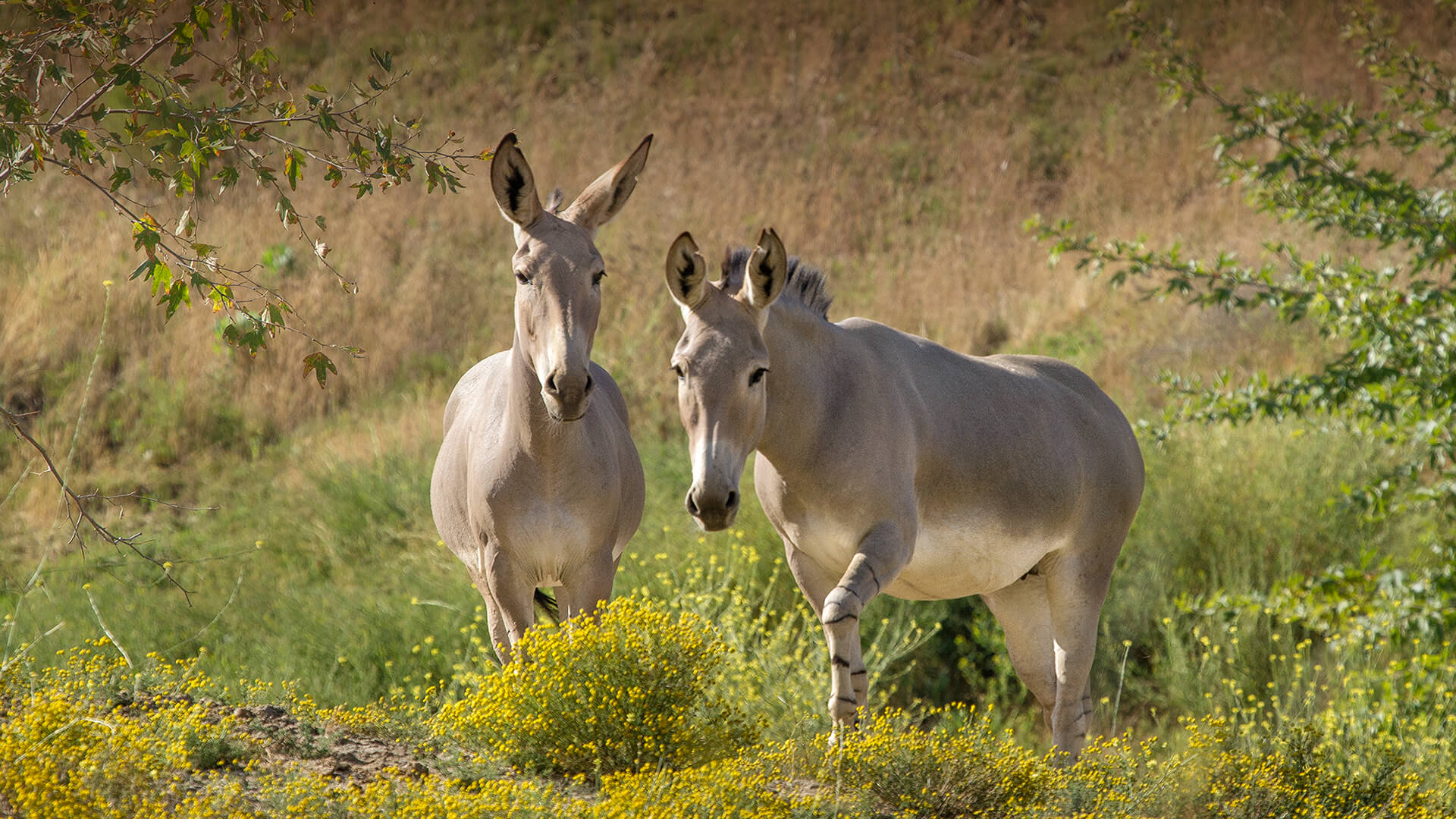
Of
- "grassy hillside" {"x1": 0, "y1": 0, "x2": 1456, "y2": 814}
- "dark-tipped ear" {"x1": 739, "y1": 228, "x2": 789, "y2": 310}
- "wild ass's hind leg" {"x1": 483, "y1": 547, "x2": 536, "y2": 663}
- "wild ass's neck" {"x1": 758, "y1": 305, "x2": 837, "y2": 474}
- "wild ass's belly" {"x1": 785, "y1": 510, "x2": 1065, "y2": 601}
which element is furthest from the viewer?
"grassy hillside" {"x1": 0, "y1": 0, "x2": 1456, "y2": 814}

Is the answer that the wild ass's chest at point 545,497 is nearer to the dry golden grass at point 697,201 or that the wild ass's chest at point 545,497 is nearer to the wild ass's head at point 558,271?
the wild ass's head at point 558,271

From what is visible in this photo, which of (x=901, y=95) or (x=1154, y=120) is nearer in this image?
(x=1154, y=120)

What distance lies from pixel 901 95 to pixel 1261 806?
16.9m

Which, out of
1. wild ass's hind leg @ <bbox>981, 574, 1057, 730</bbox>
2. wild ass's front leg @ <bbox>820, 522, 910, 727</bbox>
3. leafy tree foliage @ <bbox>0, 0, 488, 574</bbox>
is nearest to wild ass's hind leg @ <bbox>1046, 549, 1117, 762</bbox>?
wild ass's hind leg @ <bbox>981, 574, 1057, 730</bbox>

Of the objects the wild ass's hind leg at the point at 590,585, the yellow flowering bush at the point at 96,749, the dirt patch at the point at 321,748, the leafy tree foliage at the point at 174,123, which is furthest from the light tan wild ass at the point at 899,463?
the yellow flowering bush at the point at 96,749

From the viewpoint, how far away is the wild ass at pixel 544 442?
384 centimetres

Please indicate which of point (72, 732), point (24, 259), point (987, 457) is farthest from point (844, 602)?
point (24, 259)

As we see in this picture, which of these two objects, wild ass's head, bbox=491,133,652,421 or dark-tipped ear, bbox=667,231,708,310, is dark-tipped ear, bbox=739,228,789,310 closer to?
dark-tipped ear, bbox=667,231,708,310

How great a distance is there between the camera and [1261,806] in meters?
4.18

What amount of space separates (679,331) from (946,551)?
9913mm

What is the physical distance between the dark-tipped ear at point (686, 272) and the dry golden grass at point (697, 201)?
8220 millimetres

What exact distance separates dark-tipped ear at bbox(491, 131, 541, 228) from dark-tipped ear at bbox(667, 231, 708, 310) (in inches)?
23.1

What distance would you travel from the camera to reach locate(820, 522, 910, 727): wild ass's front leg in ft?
12.0

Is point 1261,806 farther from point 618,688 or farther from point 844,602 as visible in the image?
point 618,688
